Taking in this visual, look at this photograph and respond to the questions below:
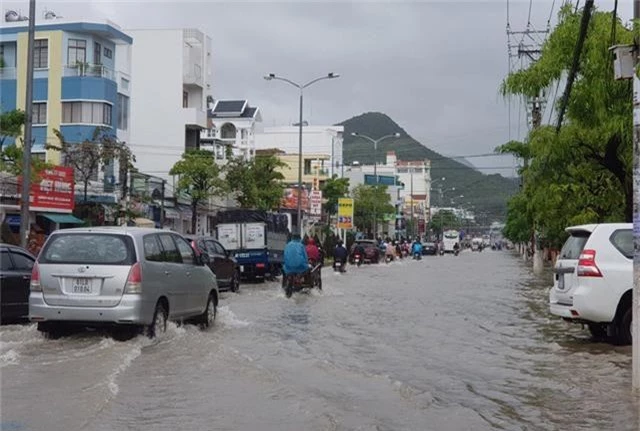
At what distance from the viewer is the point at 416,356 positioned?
13.3 m

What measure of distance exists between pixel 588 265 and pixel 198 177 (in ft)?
113

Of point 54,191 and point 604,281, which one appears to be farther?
point 54,191

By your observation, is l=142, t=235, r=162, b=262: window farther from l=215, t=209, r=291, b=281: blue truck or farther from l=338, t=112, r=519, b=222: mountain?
l=338, t=112, r=519, b=222: mountain

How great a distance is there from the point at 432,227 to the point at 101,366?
155 metres

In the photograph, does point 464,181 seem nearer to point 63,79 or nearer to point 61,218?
point 63,79

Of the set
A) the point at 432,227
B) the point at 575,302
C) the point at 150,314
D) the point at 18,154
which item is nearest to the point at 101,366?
the point at 150,314

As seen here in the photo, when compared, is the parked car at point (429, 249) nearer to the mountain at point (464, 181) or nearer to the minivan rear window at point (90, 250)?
the mountain at point (464, 181)

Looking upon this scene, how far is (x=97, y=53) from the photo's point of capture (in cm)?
4425

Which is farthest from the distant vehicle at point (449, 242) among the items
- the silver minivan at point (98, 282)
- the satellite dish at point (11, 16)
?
the silver minivan at point (98, 282)

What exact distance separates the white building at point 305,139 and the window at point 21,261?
102m

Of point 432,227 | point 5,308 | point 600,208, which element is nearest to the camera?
point 5,308

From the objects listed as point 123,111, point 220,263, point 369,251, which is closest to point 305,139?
point 369,251

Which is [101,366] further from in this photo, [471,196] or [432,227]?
[471,196]

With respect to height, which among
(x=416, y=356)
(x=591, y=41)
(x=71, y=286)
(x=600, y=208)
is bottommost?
(x=416, y=356)
